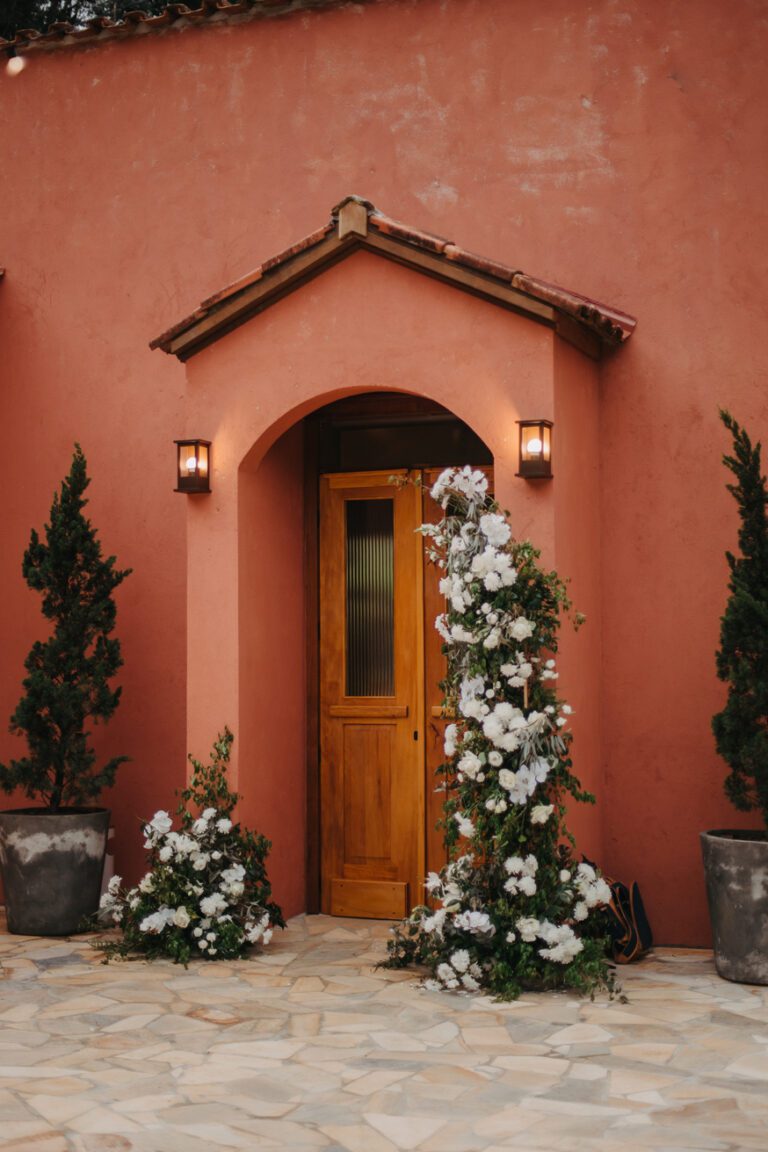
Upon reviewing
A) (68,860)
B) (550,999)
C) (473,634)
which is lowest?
(550,999)

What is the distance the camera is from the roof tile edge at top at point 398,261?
7.12 meters

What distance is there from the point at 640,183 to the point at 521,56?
3.93 ft

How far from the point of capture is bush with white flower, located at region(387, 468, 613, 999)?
21.5 ft

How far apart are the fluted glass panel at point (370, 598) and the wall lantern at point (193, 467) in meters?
1.18

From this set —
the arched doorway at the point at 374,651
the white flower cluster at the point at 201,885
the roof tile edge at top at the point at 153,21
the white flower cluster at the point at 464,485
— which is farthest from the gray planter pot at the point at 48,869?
the roof tile edge at top at the point at 153,21

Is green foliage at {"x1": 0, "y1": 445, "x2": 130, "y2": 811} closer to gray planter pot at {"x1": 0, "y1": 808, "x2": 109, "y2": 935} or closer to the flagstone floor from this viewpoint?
gray planter pot at {"x1": 0, "y1": 808, "x2": 109, "y2": 935}

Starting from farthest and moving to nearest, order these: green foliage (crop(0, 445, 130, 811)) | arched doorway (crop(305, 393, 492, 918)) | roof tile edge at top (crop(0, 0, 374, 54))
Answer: roof tile edge at top (crop(0, 0, 374, 54)) → arched doorway (crop(305, 393, 492, 918)) → green foliage (crop(0, 445, 130, 811))

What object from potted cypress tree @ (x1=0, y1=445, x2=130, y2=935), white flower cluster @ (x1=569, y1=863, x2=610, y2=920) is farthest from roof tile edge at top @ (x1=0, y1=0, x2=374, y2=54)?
white flower cluster @ (x1=569, y1=863, x2=610, y2=920)

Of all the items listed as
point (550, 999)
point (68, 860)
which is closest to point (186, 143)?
point (68, 860)

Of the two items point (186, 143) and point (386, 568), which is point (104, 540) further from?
point (186, 143)

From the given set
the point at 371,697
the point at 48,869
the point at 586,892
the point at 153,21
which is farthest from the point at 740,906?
the point at 153,21

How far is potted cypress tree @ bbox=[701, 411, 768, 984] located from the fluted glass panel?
241 cm

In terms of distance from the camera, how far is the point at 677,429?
7.84m

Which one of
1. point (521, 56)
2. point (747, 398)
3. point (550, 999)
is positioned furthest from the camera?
point (521, 56)
